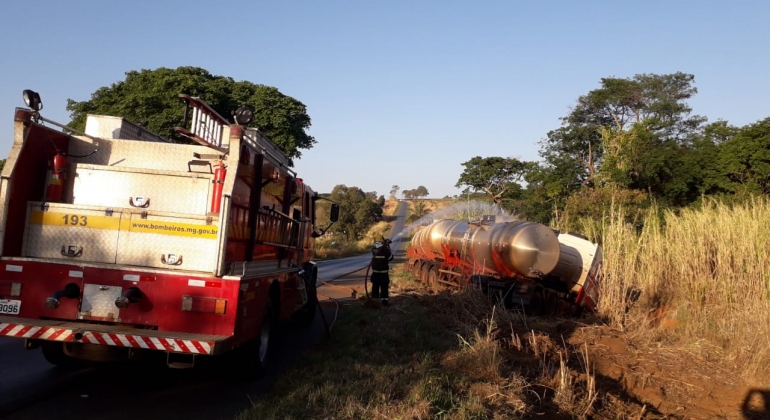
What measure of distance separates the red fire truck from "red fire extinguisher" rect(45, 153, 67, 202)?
1 cm

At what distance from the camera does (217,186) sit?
665cm

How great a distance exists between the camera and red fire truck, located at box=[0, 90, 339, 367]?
6.07 metres

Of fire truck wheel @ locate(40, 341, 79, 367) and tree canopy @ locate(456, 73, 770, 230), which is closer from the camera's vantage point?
fire truck wheel @ locate(40, 341, 79, 367)

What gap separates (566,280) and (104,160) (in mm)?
10468

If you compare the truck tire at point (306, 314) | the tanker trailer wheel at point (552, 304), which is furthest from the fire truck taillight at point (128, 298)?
the tanker trailer wheel at point (552, 304)

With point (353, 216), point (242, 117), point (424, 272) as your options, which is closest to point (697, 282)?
point (242, 117)

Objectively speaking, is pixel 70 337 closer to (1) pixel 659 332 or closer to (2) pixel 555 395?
(2) pixel 555 395

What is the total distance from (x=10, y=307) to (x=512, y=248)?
10207mm

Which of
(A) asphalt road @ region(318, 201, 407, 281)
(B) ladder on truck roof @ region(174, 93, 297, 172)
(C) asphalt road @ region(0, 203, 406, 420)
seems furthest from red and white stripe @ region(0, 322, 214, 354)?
(A) asphalt road @ region(318, 201, 407, 281)

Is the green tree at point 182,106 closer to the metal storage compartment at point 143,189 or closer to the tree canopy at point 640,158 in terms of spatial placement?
the tree canopy at point 640,158

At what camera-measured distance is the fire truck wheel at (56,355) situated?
22.9 ft

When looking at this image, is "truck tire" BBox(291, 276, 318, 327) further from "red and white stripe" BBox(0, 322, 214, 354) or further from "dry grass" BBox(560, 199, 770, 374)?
"dry grass" BBox(560, 199, 770, 374)

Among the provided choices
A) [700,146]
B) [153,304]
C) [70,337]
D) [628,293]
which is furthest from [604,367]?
[700,146]

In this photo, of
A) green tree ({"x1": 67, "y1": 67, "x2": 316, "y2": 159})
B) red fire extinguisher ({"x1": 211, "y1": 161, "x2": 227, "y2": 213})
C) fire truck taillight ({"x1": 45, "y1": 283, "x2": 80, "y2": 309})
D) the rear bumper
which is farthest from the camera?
green tree ({"x1": 67, "y1": 67, "x2": 316, "y2": 159})
